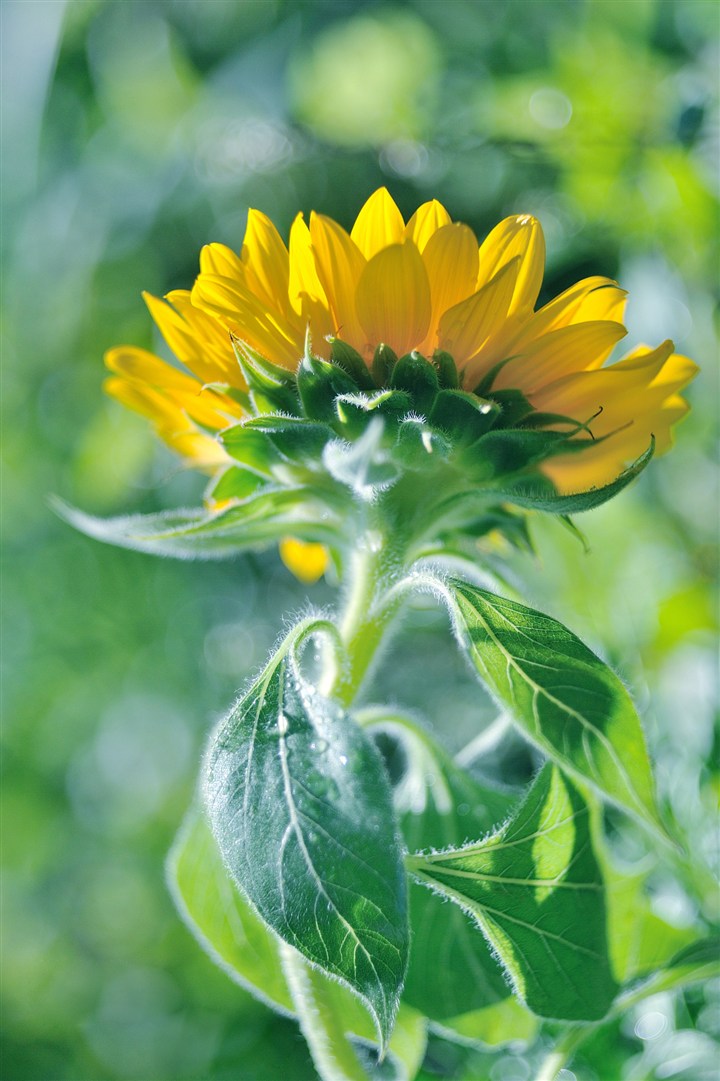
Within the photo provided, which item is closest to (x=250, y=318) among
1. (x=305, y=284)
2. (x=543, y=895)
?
(x=305, y=284)

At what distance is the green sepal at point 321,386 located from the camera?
1.37ft

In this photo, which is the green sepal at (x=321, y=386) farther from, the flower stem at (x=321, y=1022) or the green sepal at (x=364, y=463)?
the flower stem at (x=321, y=1022)

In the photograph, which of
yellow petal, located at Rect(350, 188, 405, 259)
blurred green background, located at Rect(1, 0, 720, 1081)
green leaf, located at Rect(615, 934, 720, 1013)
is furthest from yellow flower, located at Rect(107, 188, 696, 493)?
blurred green background, located at Rect(1, 0, 720, 1081)

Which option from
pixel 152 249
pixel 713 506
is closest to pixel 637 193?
pixel 713 506

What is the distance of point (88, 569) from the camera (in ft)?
5.15

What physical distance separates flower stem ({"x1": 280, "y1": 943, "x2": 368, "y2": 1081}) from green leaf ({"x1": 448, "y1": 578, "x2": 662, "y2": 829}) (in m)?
0.15

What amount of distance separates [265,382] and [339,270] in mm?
56

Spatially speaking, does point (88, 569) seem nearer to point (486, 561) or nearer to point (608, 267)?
point (608, 267)

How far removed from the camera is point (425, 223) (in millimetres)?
438

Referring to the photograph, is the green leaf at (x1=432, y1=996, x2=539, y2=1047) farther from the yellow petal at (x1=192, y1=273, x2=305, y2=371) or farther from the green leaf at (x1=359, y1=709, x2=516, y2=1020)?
the yellow petal at (x1=192, y1=273, x2=305, y2=371)

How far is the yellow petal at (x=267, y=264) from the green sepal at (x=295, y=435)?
0.17 ft

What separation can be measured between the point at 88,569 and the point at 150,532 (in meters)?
1.12

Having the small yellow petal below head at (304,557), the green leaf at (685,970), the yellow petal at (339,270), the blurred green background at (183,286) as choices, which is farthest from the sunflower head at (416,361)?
the blurred green background at (183,286)

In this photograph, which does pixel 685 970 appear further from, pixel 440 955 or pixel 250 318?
pixel 250 318
